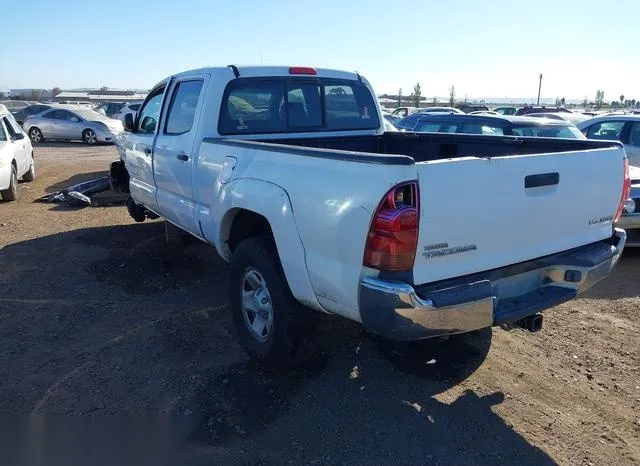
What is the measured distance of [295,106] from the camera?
522 cm

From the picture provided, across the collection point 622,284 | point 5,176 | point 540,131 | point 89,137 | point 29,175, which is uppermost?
point 540,131

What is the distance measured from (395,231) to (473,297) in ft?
1.92

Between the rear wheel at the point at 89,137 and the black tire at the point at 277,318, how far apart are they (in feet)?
67.1

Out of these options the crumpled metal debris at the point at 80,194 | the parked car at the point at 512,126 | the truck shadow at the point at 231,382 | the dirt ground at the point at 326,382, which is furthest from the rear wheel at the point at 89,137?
the truck shadow at the point at 231,382

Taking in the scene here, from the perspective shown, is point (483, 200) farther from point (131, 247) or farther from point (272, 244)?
point (131, 247)

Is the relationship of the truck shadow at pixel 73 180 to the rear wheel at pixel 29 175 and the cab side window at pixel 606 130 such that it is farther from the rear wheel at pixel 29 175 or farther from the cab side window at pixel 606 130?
the cab side window at pixel 606 130

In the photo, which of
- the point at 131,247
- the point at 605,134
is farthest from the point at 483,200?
the point at 605,134

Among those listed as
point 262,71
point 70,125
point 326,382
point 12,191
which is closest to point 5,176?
point 12,191

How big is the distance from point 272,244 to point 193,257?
313 centimetres

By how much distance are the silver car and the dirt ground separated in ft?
58.3

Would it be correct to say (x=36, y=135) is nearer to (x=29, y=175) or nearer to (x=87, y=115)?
(x=87, y=115)

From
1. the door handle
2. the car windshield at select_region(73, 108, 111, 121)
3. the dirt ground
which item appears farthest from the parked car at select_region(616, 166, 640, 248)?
the car windshield at select_region(73, 108, 111, 121)

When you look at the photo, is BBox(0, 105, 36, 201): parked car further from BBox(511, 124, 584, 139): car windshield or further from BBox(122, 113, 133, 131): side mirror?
BBox(511, 124, 584, 139): car windshield

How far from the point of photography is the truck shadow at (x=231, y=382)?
3131mm
